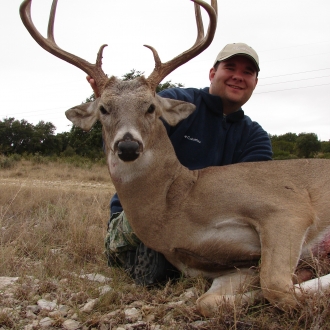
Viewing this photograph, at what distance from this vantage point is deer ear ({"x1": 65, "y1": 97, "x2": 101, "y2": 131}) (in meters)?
4.45

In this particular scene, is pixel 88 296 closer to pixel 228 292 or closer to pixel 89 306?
pixel 89 306

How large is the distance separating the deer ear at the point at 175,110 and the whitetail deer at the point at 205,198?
0.51ft

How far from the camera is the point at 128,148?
3510 millimetres

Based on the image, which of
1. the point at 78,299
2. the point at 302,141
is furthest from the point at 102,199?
the point at 302,141

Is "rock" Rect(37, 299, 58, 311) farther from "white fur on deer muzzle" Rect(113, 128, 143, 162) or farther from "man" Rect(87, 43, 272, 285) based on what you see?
"man" Rect(87, 43, 272, 285)

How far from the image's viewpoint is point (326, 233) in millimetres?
3826

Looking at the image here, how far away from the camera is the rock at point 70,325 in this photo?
311cm

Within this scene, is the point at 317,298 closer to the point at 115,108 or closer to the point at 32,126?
the point at 115,108

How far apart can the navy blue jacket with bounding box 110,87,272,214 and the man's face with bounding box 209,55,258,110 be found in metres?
0.15

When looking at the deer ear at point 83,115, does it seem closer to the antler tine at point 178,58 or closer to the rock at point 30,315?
the antler tine at point 178,58

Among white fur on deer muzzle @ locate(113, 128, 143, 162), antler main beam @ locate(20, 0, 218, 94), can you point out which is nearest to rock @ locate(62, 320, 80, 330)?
white fur on deer muzzle @ locate(113, 128, 143, 162)

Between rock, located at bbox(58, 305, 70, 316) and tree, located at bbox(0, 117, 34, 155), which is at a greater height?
tree, located at bbox(0, 117, 34, 155)

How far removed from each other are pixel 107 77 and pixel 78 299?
6.83 ft

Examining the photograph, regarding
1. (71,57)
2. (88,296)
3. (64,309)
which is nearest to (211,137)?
(71,57)
